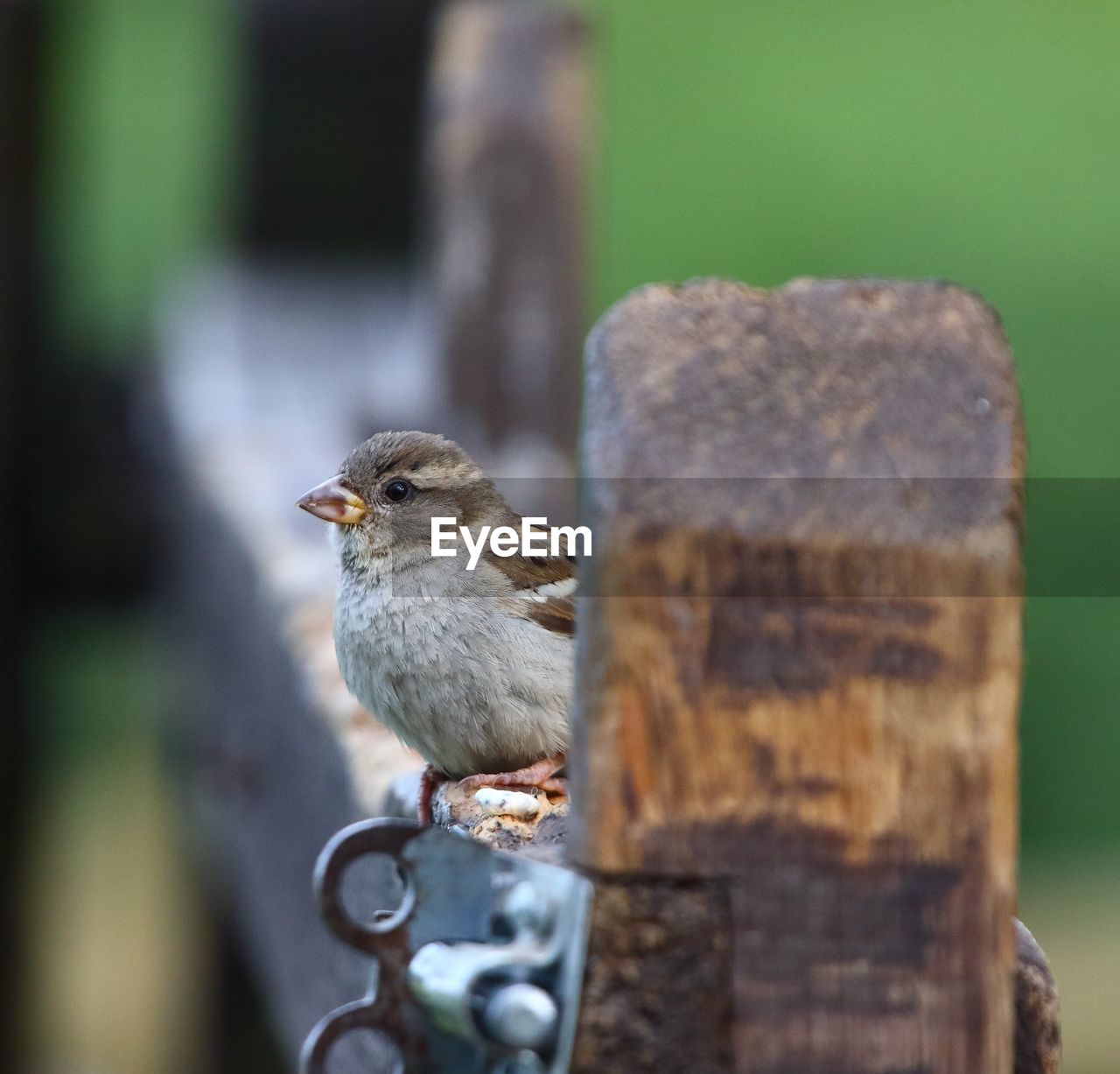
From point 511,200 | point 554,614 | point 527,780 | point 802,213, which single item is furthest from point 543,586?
point 802,213

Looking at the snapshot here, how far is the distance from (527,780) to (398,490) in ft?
1.64

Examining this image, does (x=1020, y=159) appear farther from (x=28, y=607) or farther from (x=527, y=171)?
(x=28, y=607)

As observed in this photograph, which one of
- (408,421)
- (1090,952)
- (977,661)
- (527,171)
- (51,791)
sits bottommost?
(1090,952)

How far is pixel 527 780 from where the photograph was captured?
1.54m

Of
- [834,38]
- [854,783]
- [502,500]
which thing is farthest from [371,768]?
[834,38]

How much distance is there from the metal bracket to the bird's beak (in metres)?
0.95

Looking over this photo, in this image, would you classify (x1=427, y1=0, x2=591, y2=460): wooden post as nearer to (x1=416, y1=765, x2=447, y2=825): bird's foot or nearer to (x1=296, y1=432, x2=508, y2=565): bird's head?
(x1=296, y1=432, x2=508, y2=565): bird's head

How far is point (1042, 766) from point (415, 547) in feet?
13.4

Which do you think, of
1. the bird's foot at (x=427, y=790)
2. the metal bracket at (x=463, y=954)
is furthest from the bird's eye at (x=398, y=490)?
the metal bracket at (x=463, y=954)

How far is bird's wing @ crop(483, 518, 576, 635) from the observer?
187 centimetres

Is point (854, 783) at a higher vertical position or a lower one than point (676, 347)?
lower

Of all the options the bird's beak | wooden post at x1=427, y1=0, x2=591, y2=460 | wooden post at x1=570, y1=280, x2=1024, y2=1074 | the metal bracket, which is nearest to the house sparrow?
the bird's beak

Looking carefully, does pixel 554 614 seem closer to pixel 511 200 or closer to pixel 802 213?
pixel 511 200

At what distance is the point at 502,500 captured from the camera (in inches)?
79.4
